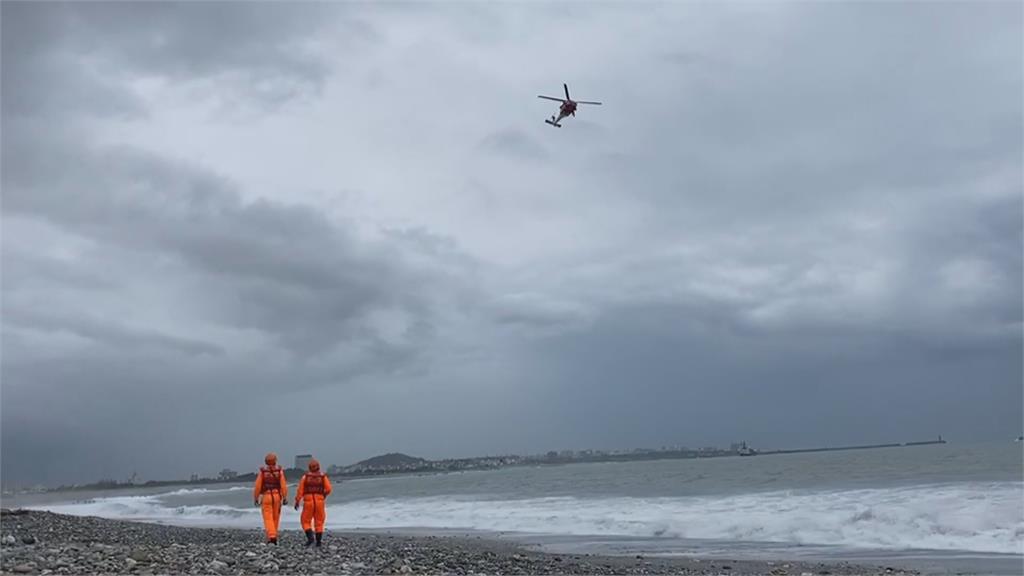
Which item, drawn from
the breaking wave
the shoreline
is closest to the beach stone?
the shoreline

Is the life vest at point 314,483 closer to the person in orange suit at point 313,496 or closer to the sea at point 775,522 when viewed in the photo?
the person in orange suit at point 313,496

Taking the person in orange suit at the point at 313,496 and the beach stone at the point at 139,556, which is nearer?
the beach stone at the point at 139,556

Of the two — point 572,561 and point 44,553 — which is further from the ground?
point 44,553

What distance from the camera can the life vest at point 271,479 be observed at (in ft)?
52.7

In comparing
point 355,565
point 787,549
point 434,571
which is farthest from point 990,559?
point 355,565

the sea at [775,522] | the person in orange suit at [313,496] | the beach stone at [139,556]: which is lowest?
the sea at [775,522]

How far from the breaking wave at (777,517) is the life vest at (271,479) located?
15.5m

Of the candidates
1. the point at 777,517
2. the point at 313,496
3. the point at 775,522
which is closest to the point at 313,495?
the point at 313,496

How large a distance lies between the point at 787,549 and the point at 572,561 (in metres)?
7.67

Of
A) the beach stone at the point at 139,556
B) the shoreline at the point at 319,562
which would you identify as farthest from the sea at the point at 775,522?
the beach stone at the point at 139,556

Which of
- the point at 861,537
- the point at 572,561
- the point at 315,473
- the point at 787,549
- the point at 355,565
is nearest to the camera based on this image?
the point at 355,565

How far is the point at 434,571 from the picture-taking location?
1408 cm

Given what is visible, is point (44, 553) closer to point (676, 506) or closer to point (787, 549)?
point (787, 549)

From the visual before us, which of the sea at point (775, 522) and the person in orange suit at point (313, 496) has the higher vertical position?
the person in orange suit at point (313, 496)
